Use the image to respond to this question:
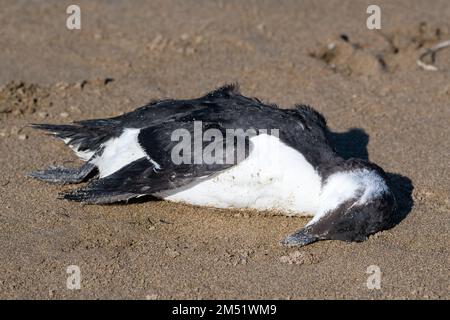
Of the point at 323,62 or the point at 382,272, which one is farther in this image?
the point at 323,62

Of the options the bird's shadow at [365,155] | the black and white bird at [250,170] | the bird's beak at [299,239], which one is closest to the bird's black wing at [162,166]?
the black and white bird at [250,170]

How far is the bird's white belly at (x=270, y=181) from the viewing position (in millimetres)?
4559

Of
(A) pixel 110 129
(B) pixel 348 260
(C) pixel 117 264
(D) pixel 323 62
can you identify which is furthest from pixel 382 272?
(D) pixel 323 62

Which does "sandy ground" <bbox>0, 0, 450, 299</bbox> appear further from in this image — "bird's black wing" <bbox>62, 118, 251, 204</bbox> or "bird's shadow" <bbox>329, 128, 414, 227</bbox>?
"bird's black wing" <bbox>62, 118, 251, 204</bbox>

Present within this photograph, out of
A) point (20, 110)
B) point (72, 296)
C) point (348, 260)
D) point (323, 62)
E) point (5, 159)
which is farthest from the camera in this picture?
point (323, 62)

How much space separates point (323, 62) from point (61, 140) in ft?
8.32

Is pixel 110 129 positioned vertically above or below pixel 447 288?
above

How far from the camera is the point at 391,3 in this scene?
8070mm

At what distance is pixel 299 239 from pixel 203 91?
2376 millimetres

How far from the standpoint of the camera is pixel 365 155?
5.66 metres

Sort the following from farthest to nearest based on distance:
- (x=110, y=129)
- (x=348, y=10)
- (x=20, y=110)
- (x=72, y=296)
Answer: (x=348, y=10)
(x=20, y=110)
(x=110, y=129)
(x=72, y=296)

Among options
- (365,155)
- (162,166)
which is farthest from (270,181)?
(365,155)
